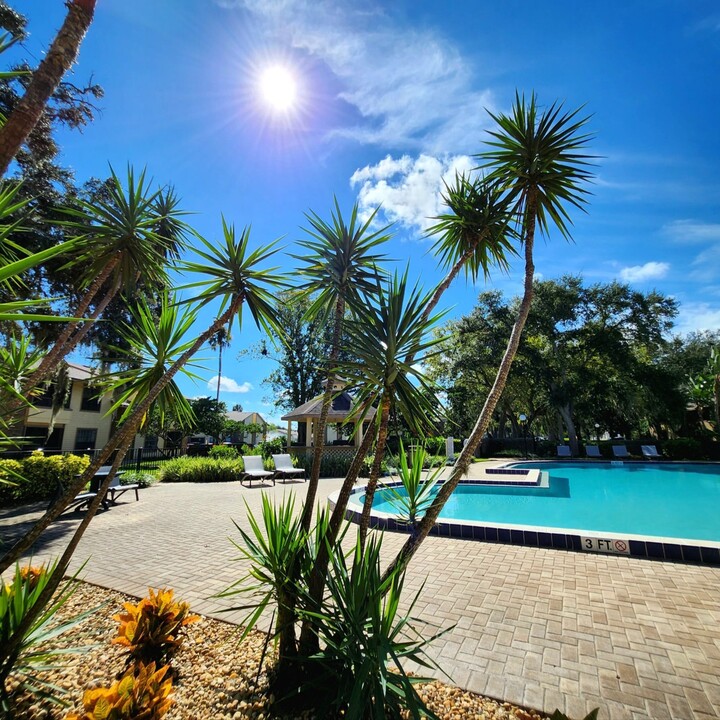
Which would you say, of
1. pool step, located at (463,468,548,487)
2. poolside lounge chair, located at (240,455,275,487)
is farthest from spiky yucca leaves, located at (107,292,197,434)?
pool step, located at (463,468,548,487)

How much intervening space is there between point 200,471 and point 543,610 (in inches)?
595

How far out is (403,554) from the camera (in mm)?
2600

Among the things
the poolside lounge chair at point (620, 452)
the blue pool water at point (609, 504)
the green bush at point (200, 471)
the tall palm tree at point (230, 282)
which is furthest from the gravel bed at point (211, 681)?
the poolside lounge chair at point (620, 452)

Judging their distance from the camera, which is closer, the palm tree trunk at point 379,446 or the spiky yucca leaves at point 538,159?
the palm tree trunk at point 379,446

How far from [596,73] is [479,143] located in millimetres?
3605

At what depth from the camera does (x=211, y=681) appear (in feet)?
9.12

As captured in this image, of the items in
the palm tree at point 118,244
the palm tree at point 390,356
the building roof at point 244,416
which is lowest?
the palm tree at point 390,356

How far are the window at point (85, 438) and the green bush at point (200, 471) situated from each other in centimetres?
1634

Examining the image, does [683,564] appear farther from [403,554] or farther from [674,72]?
[674,72]

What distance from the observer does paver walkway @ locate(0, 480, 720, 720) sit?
8.65 ft

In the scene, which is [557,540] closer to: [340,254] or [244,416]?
[340,254]

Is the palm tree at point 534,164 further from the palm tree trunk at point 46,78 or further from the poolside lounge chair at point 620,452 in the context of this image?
the poolside lounge chair at point 620,452

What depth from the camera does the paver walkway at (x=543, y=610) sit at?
2637mm

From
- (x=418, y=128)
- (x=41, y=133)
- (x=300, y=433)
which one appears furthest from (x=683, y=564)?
(x=300, y=433)
